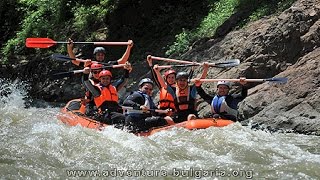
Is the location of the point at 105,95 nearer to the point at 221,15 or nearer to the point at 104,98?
the point at 104,98

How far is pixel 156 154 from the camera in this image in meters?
6.03

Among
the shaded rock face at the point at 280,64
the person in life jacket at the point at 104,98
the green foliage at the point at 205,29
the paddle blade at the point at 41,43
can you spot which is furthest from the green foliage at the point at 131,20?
the person in life jacket at the point at 104,98

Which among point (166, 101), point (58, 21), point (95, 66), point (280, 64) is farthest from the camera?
point (58, 21)

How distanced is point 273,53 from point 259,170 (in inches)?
185

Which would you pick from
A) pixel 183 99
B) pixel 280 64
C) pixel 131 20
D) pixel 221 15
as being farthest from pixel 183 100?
pixel 131 20

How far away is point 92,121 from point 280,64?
3.98 m

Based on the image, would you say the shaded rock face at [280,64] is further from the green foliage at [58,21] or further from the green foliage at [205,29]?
the green foliage at [58,21]

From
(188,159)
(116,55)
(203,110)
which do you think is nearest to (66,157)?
(188,159)

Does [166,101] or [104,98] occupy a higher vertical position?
[104,98]

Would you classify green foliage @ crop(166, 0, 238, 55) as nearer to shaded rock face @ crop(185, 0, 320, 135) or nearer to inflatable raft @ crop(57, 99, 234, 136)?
shaded rock face @ crop(185, 0, 320, 135)

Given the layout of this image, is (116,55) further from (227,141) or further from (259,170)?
(259,170)

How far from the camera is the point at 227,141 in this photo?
667cm

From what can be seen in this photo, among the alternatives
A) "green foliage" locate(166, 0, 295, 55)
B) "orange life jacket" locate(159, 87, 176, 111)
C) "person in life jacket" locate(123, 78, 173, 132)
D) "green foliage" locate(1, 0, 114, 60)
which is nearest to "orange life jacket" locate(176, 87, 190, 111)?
"orange life jacket" locate(159, 87, 176, 111)

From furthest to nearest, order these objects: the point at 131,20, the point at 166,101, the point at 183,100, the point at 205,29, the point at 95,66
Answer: the point at 131,20 < the point at 205,29 < the point at 95,66 < the point at 166,101 < the point at 183,100
